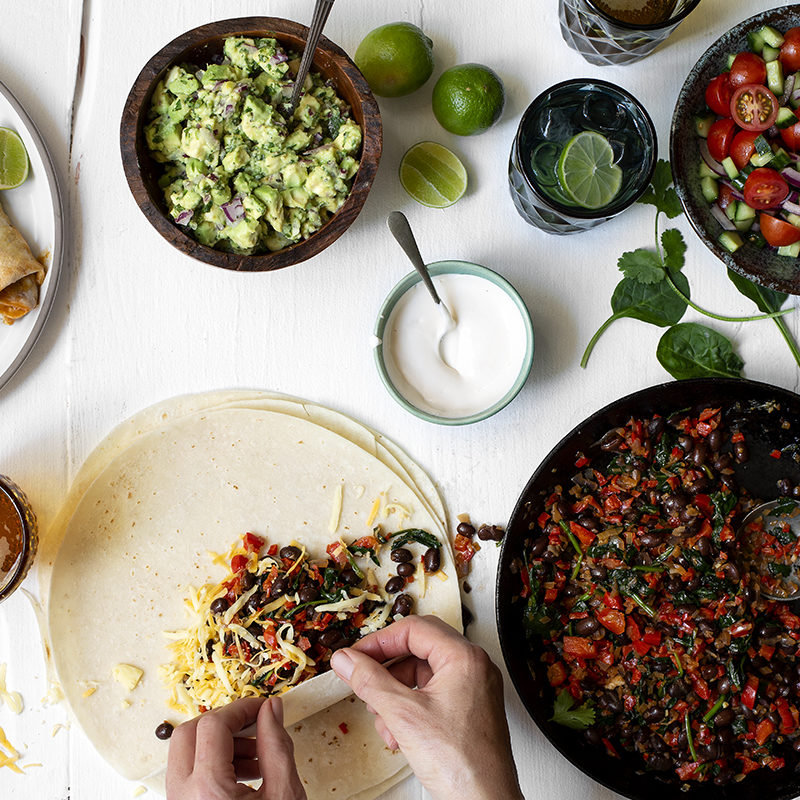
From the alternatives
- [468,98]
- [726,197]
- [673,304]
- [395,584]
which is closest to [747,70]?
[726,197]

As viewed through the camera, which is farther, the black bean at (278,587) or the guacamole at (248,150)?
the black bean at (278,587)

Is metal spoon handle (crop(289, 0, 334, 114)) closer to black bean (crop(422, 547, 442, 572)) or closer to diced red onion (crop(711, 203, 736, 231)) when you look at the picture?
diced red onion (crop(711, 203, 736, 231))

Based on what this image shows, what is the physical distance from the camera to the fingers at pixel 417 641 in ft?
9.15

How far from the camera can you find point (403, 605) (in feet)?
10.4

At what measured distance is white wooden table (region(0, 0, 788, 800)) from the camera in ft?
10.8

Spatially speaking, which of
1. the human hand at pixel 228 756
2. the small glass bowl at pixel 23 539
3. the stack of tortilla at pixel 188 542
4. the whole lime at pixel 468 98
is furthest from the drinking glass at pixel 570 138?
the small glass bowl at pixel 23 539

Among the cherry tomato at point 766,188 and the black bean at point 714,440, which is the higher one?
the cherry tomato at point 766,188

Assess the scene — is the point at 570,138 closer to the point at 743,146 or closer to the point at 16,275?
the point at 743,146

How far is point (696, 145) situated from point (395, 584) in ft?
6.70

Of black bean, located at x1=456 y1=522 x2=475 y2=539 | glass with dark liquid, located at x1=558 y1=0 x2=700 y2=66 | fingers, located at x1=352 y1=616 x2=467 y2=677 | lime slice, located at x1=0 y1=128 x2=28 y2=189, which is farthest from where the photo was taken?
black bean, located at x1=456 y1=522 x2=475 y2=539

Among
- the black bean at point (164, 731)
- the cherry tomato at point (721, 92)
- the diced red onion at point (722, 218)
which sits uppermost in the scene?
the cherry tomato at point (721, 92)

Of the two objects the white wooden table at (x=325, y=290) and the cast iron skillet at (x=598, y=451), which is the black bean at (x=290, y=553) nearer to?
the white wooden table at (x=325, y=290)

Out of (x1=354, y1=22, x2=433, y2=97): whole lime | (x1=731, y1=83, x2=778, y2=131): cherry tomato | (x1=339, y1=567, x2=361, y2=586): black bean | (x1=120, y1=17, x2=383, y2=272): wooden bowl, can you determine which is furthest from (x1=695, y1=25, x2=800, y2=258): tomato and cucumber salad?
(x1=339, y1=567, x2=361, y2=586): black bean

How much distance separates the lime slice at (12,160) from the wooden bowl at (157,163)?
608 millimetres
